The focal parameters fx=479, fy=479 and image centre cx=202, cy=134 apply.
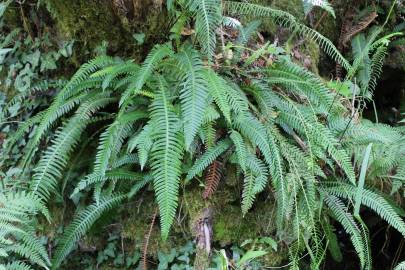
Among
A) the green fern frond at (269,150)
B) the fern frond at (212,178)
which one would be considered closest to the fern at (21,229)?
the fern frond at (212,178)

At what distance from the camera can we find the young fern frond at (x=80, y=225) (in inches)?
103

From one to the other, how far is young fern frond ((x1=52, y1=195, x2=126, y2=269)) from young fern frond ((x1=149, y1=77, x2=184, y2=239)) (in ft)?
1.27

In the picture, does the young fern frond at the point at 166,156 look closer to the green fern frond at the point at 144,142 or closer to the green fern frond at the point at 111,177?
the green fern frond at the point at 144,142

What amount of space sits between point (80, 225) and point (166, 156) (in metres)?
0.66

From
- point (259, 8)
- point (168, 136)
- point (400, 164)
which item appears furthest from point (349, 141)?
point (168, 136)

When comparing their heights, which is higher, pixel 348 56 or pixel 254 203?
pixel 348 56

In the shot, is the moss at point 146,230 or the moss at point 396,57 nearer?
the moss at point 146,230

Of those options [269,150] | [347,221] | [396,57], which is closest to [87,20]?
[269,150]

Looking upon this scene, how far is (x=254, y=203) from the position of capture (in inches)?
114

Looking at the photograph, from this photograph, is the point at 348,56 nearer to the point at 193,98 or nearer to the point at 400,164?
the point at 400,164

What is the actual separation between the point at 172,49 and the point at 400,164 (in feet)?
5.16

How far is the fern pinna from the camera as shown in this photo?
2.53m

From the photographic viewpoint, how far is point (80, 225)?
2646mm

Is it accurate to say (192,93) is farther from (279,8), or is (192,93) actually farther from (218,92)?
(279,8)
